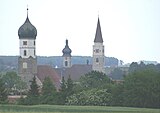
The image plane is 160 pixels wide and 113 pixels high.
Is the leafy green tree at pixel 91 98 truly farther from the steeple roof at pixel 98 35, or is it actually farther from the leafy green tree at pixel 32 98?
the steeple roof at pixel 98 35

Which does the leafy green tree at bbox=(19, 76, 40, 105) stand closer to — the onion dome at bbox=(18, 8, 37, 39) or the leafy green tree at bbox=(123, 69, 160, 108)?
the leafy green tree at bbox=(123, 69, 160, 108)

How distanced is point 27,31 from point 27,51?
358 centimetres

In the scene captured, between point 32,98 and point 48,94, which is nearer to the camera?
point 32,98

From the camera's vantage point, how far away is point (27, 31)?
150 metres

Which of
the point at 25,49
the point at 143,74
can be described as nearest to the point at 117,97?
the point at 143,74

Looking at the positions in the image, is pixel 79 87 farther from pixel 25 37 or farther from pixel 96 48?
pixel 96 48

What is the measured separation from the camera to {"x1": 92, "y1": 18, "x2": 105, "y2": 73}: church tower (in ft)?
568

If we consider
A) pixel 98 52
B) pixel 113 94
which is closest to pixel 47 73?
pixel 98 52

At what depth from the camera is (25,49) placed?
491ft

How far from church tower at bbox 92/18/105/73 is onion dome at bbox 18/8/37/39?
25286mm

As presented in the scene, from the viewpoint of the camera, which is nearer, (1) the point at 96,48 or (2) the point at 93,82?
(2) the point at 93,82

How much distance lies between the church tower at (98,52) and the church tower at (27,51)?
2543 centimetres

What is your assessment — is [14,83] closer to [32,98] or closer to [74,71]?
[32,98]

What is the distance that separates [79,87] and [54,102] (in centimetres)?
1131
